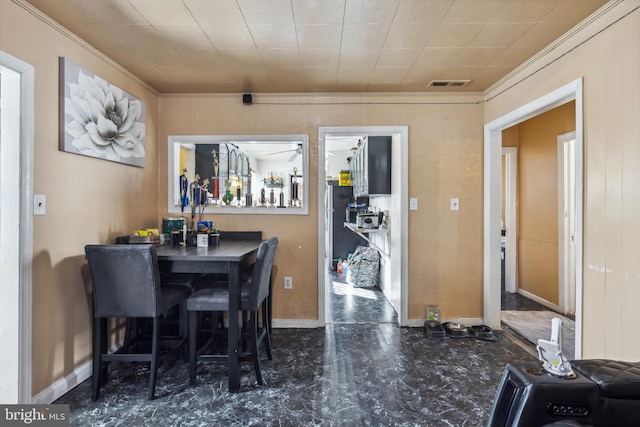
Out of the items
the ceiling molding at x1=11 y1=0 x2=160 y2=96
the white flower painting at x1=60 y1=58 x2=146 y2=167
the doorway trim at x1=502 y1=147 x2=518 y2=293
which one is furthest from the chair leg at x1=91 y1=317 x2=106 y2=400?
the doorway trim at x1=502 y1=147 x2=518 y2=293

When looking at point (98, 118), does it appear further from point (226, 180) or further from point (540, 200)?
point (540, 200)

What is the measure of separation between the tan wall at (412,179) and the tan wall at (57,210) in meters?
0.93

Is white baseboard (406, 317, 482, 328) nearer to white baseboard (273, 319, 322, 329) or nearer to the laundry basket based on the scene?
white baseboard (273, 319, 322, 329)

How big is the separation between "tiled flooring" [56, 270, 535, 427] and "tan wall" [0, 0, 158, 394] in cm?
37

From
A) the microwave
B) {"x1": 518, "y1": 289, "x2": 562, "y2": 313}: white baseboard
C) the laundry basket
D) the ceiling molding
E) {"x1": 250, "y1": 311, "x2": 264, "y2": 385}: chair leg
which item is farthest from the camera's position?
the laundry basket

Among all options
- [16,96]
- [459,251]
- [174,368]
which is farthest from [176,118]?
[459,251]

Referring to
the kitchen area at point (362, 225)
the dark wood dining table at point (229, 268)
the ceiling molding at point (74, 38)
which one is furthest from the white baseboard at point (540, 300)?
the ceiling molding at point (74, 38)

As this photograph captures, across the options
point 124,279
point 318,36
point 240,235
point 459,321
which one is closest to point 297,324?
point 240,235

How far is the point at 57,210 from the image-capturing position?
2.01 metres

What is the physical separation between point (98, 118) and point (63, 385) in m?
1.80

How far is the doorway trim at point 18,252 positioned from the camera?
1754mm

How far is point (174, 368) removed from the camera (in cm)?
239

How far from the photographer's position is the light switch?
6.07 feet

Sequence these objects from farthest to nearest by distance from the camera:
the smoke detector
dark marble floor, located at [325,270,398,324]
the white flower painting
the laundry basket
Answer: the laundry basket < dark marble floor, located at [325,270,398,324] < the smoke detector < the white flower painting
